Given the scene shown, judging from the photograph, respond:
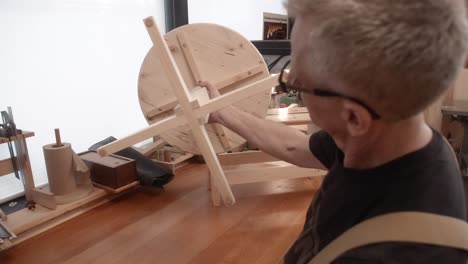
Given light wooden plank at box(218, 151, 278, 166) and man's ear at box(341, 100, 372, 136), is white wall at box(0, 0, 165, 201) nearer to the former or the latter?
light wooden plank at box(218, 151, 278, 166)

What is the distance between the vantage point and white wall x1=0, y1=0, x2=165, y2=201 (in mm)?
1530

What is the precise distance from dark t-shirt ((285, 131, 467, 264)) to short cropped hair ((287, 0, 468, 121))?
0.40 feet

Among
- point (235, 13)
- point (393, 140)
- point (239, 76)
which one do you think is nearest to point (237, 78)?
point (239, 76)

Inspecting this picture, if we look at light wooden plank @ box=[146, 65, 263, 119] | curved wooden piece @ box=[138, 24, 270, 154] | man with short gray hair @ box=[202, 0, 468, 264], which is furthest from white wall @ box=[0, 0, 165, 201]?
man with short gray hair @ box=[202, 0, 468, 264]

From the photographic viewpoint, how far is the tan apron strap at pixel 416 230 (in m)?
0.52

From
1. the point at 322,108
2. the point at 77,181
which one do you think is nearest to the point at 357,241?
the point at 322,108

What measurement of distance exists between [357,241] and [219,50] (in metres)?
0.96

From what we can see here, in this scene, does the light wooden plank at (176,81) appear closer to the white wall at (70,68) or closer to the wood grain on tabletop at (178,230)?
the wood grain on tabletop at (178,230)

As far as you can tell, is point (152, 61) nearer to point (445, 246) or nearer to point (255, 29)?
point (445, 246)

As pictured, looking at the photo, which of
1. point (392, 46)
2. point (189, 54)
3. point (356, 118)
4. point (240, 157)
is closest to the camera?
point (392, 46)

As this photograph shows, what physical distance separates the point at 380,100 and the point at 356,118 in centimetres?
6

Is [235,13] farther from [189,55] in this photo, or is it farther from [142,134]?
[142,134]

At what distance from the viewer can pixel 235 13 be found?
2.84m

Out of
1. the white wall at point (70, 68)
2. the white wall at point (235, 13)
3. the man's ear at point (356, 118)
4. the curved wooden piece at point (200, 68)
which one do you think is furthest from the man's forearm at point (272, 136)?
the white wall at point (235, 13)
